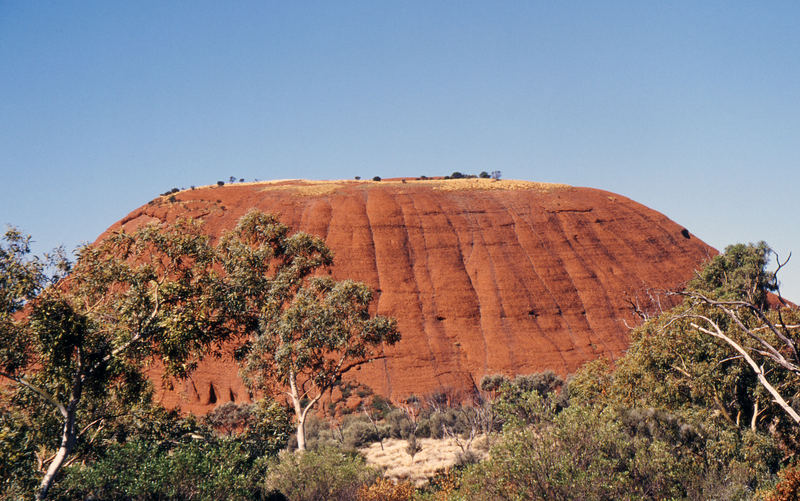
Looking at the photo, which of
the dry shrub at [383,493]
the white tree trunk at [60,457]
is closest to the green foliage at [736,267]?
the dry shrub at [383,493]

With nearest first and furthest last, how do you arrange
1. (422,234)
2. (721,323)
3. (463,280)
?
(721,323)
(463,280)
(422,234)

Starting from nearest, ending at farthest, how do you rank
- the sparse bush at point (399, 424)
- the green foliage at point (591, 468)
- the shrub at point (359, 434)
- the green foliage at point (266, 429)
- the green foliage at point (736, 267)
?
1. the green foliage at point (591, 468)
2. the green foliage at point (266, 429)
3. the shrub at point (359, 434)
4. the sparse bush at point (399, 424)
5. the green foliage at point (736, 267)

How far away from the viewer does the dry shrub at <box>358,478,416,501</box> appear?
15562 mm

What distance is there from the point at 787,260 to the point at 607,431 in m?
7.02

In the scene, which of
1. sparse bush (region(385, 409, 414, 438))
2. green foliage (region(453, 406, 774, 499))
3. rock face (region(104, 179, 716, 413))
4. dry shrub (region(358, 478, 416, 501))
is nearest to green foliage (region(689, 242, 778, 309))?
rock face (region(104, 179, 716, 413))

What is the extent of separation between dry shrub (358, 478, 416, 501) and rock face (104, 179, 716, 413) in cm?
2470

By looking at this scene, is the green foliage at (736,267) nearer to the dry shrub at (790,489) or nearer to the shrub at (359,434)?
the shrub at (359,434)

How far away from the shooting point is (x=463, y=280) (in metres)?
51.9

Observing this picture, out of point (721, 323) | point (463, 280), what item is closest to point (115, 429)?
point (721, 323)

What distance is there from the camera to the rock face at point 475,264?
146ft

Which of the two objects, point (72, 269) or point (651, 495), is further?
point (651, 495)

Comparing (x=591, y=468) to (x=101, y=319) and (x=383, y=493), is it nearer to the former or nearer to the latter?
(x=383, y=493)

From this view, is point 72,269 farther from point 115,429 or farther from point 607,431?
point 607,431

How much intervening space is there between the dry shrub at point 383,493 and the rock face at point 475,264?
2470cm
